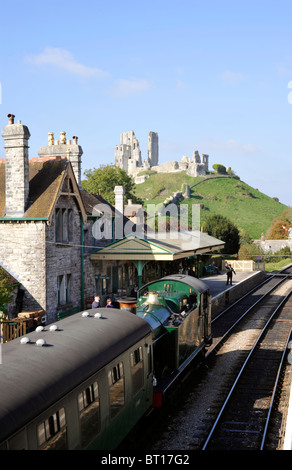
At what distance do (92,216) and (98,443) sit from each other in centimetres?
1993

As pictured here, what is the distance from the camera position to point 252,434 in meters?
11.9

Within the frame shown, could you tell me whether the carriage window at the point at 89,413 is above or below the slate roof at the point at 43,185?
below

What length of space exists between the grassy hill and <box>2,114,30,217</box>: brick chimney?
9203cm

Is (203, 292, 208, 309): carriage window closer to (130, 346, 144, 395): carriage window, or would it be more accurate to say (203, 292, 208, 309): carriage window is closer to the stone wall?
(130, 346, 144, 395): carriage window

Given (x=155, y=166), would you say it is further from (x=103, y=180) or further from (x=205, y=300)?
(x=205, y=300)

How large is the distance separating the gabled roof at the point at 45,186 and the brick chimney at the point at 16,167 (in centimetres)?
44

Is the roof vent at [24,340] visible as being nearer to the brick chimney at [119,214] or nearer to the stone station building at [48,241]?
the stone station building at [48,241]

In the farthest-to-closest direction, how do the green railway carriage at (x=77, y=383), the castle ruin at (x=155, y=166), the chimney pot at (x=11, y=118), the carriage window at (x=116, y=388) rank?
the castle ruin at (x=155, y=166)
the chimney pot at (x=11, y=118)
the carriage window at (x=116, y=388)
the green railway carriage at (x=77, y=383)

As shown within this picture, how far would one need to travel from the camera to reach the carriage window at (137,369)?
9820mm

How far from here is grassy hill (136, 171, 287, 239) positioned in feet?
399

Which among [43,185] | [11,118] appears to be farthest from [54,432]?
[11,118]

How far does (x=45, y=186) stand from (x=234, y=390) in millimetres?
12447

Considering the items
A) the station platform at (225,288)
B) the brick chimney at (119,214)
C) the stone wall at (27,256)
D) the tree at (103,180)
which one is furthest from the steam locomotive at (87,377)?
the tree at (103,180)
